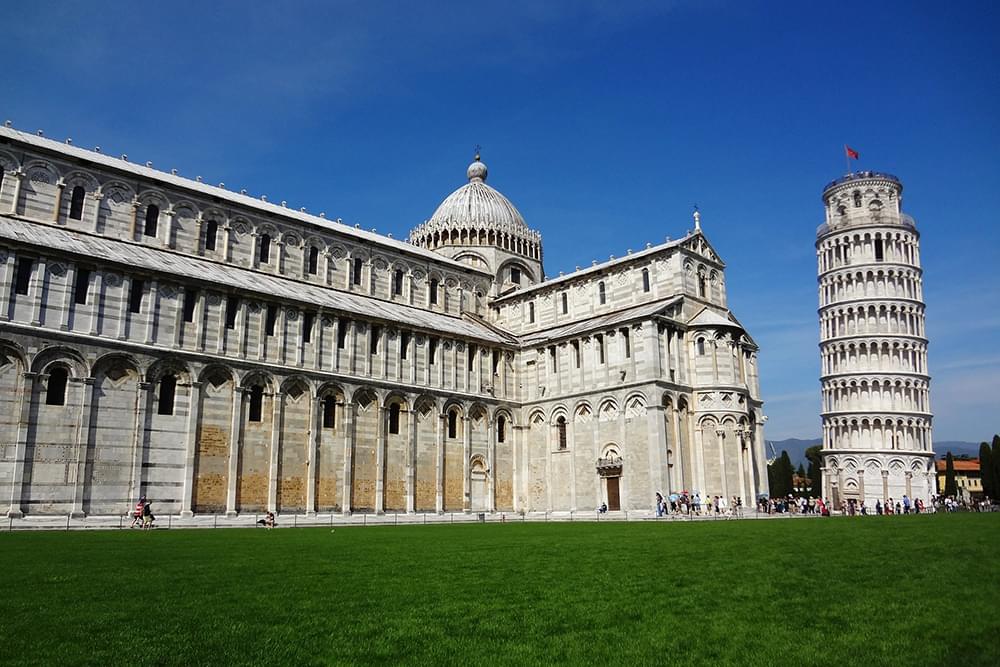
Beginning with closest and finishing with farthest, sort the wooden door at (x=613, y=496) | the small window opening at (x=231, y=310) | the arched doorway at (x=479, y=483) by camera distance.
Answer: the small window opening at (x=231, y=310) < the wooden door at (x=613, y=496) < the arched doorway at (x=479, y=483)

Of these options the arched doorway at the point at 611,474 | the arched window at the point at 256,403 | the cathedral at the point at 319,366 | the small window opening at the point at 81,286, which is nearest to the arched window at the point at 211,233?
the cathedral at the point at 319,366

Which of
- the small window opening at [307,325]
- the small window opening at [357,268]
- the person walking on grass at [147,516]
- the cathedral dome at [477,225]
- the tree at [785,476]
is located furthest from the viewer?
the tree at [785,476]

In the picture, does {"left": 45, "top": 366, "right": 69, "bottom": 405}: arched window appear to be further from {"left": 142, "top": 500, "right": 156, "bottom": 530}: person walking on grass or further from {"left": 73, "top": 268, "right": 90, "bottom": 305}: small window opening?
{"left": 142, "top": 500, "right": 156, "bottom": 530}: person walking on grass

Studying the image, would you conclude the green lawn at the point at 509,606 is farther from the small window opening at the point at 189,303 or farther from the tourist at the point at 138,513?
the small window opening at the point at 189,303

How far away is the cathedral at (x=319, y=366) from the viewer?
3300 centimetres

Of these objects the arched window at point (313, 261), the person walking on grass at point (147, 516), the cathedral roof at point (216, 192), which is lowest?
the person walking on grass at point (147, 516)

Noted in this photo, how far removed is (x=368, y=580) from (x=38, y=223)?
3499 centimetres

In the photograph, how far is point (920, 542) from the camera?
58.4 ft

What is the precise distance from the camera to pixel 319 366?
41.4 m

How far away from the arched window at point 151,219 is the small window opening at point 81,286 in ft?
26.5

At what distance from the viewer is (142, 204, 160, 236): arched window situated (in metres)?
42.0

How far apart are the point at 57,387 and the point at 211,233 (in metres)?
14.7

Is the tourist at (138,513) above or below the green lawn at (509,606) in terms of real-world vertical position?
above

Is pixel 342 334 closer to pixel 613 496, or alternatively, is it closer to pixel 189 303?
pixel 189 303
